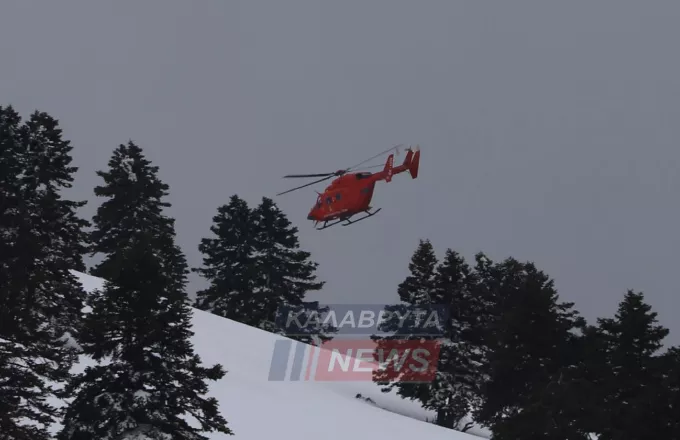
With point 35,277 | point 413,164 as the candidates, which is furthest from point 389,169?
point 35,277

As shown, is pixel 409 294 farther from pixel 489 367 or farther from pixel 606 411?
pixel 606 411

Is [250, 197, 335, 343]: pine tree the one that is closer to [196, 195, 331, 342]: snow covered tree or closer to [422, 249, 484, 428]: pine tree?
[196, 195, 331, 342]: snow covered tree

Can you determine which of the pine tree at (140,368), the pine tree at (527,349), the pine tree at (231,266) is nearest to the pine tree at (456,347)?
the pine tree at (527,349)

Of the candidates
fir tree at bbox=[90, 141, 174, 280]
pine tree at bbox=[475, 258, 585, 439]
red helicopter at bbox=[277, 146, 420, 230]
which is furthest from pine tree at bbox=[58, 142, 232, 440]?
fir tree at bbox=[90, 141, 174, 280]

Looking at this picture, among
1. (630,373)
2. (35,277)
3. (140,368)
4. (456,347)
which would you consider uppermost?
(456,347)

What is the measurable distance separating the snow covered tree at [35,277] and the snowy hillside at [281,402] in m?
4.31

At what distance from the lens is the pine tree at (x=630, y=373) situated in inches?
674

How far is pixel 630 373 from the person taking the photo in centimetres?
1941

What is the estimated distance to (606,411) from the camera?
1823 centimetres

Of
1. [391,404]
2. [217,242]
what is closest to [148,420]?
[391,404]

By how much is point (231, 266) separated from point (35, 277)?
46.1 m

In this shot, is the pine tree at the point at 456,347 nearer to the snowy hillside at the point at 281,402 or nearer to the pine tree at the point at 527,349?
the snowy hillside at the point at 281,402

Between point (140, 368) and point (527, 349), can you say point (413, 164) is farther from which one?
point (140, 368)

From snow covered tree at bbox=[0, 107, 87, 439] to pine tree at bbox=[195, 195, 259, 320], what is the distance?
1888 cm
